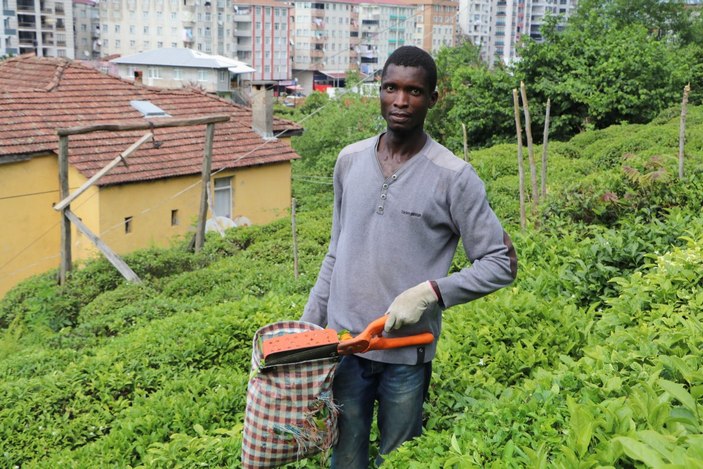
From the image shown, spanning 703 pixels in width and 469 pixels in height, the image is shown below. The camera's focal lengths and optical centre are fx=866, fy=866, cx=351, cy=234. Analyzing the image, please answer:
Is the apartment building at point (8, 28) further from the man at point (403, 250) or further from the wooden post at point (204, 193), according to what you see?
the man at point (403, 250)

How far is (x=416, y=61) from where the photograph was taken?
333cm

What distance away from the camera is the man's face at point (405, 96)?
3316 millimetres

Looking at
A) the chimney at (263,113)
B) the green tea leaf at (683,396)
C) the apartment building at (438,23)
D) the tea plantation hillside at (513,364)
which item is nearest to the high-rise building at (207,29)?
the apartment building at (438,23)

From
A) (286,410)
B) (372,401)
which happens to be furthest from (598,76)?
(286,410)

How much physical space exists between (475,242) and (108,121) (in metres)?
17.3

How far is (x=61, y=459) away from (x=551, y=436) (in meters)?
3.35

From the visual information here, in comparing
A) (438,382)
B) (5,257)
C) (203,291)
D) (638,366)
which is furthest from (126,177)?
(638,366)

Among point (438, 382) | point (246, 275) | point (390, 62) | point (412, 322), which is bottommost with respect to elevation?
point (246, 275)

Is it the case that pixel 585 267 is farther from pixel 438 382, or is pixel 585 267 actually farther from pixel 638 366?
pixel 638 366

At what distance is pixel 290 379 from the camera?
327 cm

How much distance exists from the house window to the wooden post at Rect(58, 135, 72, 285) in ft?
19.7

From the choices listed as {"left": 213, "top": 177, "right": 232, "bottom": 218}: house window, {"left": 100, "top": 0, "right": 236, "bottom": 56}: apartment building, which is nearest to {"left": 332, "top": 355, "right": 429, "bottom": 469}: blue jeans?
{"left": 213, "top": 177, "right": 232, "bottom": 218}: house window

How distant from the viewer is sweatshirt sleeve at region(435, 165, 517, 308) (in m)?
3.24

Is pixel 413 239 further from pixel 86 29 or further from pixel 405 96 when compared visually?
pixel 86 29
